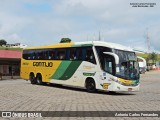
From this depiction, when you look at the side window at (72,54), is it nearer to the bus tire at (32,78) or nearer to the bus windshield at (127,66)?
the bus windshield at (127,66)

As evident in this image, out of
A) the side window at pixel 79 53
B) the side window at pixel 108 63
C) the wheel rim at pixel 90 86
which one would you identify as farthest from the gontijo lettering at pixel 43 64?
the side window at pixel 108 63

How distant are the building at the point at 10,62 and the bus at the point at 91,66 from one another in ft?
122

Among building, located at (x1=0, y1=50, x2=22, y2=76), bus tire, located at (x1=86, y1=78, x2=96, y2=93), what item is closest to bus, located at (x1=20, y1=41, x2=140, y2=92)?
bus tire, located at (x1=86, y1=78, x2=96, y2=93)

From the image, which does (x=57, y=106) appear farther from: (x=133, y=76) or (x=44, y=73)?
(x=44, y=73)

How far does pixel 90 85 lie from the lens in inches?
903

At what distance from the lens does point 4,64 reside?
67625 millimetres

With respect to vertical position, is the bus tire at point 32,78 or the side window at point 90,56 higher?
the side window at point 90,56

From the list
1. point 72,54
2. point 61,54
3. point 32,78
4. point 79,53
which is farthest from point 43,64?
point 79,53

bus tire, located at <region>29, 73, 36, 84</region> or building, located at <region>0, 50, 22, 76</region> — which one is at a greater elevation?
building, located at <region>0, 50, 22, 76</region>

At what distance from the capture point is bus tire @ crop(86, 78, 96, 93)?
22.6 metres

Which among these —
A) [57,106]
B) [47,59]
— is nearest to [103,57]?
[47,59]

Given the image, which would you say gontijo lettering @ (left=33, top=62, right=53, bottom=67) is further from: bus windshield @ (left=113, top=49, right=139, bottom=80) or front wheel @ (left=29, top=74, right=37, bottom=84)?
bus windshield @ (left=113, top=49, right=139, bottom=80)

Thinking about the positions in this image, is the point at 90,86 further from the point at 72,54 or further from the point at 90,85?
the point at 72,54

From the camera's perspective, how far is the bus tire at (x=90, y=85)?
22.6 meters
